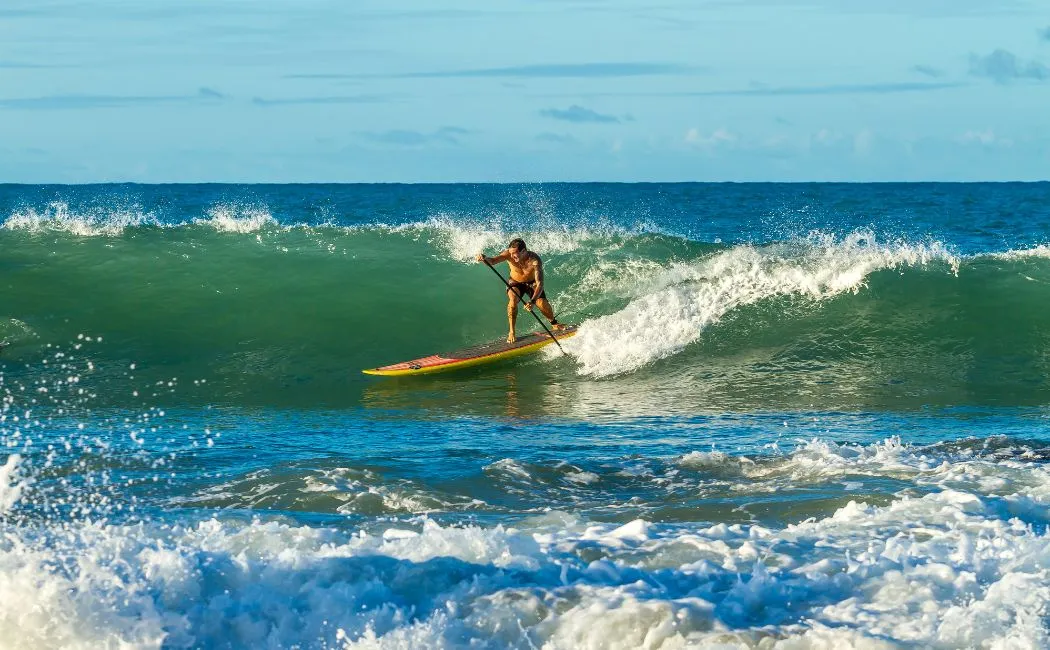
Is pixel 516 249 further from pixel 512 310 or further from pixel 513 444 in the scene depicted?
pixel 513 444

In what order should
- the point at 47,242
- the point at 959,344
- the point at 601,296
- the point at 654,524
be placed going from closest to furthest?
the point at 654,524
the point at 959,344
the point at 601,296
the point at 47,242

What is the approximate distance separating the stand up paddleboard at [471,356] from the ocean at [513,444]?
0.20 m

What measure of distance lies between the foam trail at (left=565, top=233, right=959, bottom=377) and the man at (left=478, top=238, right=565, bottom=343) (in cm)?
63

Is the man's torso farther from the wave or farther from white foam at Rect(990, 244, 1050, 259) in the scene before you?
white foam at Rect(990, 244, 1050, 259)

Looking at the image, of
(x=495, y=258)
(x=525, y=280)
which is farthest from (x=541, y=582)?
(x=525, y=280)

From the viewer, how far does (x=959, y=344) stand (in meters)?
14.6

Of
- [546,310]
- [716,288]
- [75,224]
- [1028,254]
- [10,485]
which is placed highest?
[75,224]

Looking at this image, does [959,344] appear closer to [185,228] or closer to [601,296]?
[601,296]

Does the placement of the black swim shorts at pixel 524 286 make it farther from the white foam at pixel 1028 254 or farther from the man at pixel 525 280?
the white foam at pixel 1028 254

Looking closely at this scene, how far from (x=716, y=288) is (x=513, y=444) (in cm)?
769

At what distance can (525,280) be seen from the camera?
1450cm

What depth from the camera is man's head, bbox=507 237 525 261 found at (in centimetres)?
1412

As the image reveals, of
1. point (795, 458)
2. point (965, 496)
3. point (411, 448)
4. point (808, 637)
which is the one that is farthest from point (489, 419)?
point (808, 637)

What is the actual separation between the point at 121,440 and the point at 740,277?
9.93 m
